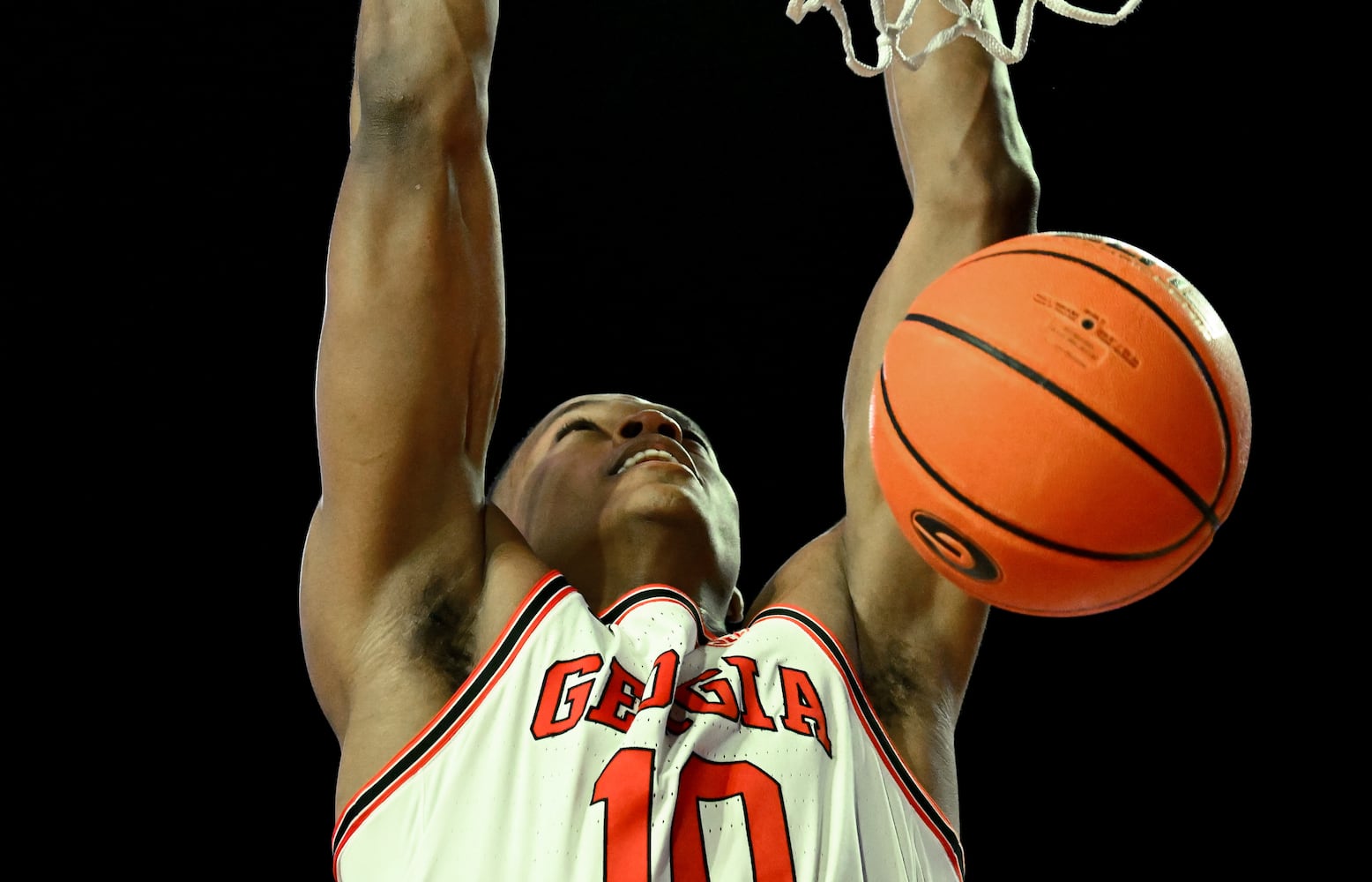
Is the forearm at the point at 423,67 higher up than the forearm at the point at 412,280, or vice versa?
the forearm at the point at 423,67

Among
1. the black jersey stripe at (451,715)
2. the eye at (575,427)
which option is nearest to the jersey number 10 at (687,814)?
the black jersey stripe at (451,715)

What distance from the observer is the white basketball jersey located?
1.67m

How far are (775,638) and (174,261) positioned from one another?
A: 190 centimetres

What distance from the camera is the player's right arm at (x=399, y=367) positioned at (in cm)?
184

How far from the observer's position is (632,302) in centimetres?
356

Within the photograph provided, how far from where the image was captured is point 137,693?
9.68ft

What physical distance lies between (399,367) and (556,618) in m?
0.41

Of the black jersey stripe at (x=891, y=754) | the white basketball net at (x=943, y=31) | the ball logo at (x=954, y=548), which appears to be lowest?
the black jersey stripe at (x=891, y=754)

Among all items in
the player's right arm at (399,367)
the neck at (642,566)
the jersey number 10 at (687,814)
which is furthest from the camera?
the neck at (642,566)

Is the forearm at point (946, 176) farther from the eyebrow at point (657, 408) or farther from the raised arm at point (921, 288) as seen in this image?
the eyebrow at point (657, 408)

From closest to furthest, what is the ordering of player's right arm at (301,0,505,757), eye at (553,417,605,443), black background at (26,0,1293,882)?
player's right arm at (301,0,505,757), eye at (553,417,605,443), black background at (26,0,1293,882)

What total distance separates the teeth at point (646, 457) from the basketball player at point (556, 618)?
4.9 inches

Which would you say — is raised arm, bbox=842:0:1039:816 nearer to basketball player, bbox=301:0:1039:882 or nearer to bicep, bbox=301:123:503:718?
basketball player, bbox=301:0:1039:882

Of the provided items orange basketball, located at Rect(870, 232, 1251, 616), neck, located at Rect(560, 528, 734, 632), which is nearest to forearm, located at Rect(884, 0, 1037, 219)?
orange basketball, located at Rect(870, 232, 1251, 616)
